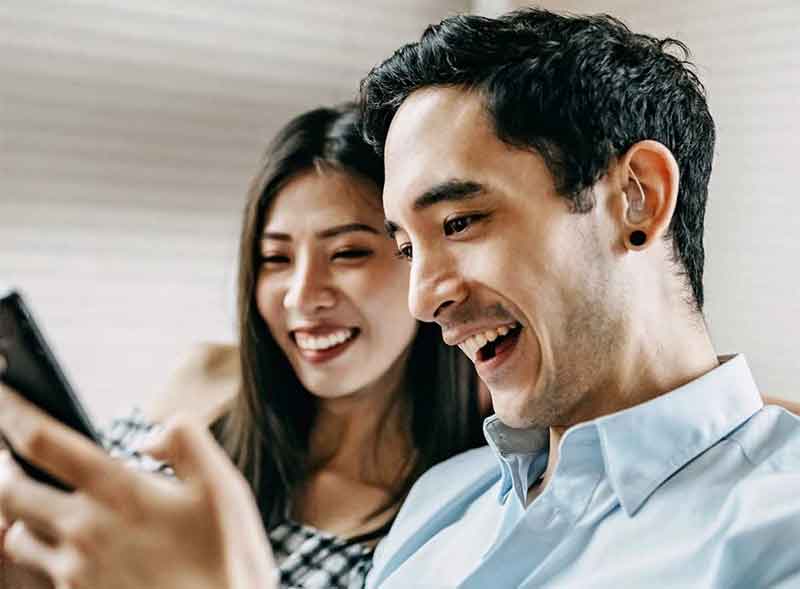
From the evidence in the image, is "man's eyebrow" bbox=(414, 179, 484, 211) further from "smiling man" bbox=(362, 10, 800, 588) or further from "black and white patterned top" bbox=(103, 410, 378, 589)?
"black and white patterned top" bbox=(103, 410, 378, 589)

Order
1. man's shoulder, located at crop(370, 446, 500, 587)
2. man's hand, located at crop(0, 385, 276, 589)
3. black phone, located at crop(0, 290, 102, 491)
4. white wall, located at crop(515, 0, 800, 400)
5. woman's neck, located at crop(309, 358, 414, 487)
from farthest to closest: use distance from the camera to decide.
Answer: woman's neck, located at crop(309, 358, 414, 487), white wall, located at crop(515, 0, 800, 400), man's shoulder, located at crop(370, 446, 500, 587), black phone, located at crop(0, 290, 102, 491), man's hand, located at crop(0, 385, 276, 589)

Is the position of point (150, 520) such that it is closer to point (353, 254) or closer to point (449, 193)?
point (449, 193)

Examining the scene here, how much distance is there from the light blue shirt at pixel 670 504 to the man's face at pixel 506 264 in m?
0.08

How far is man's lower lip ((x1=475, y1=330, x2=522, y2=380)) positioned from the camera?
3.69ft

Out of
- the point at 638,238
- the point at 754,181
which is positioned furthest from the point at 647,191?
the point at 754,181

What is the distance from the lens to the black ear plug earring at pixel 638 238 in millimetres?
1094

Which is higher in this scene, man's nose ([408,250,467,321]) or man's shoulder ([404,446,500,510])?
man's nose ([408,250,467,321])

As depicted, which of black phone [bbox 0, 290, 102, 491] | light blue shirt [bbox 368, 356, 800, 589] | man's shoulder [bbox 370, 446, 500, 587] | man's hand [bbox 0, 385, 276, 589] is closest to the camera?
man's hand [bbox 0, 385, 276, 589]

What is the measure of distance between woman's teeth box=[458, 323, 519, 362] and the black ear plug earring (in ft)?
0.52

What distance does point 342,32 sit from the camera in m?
1.85

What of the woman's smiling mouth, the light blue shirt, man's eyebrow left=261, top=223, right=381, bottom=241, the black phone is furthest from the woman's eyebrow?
the black phone

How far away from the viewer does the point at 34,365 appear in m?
0.73

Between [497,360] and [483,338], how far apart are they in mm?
30

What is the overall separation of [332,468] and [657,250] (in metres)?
0.71
